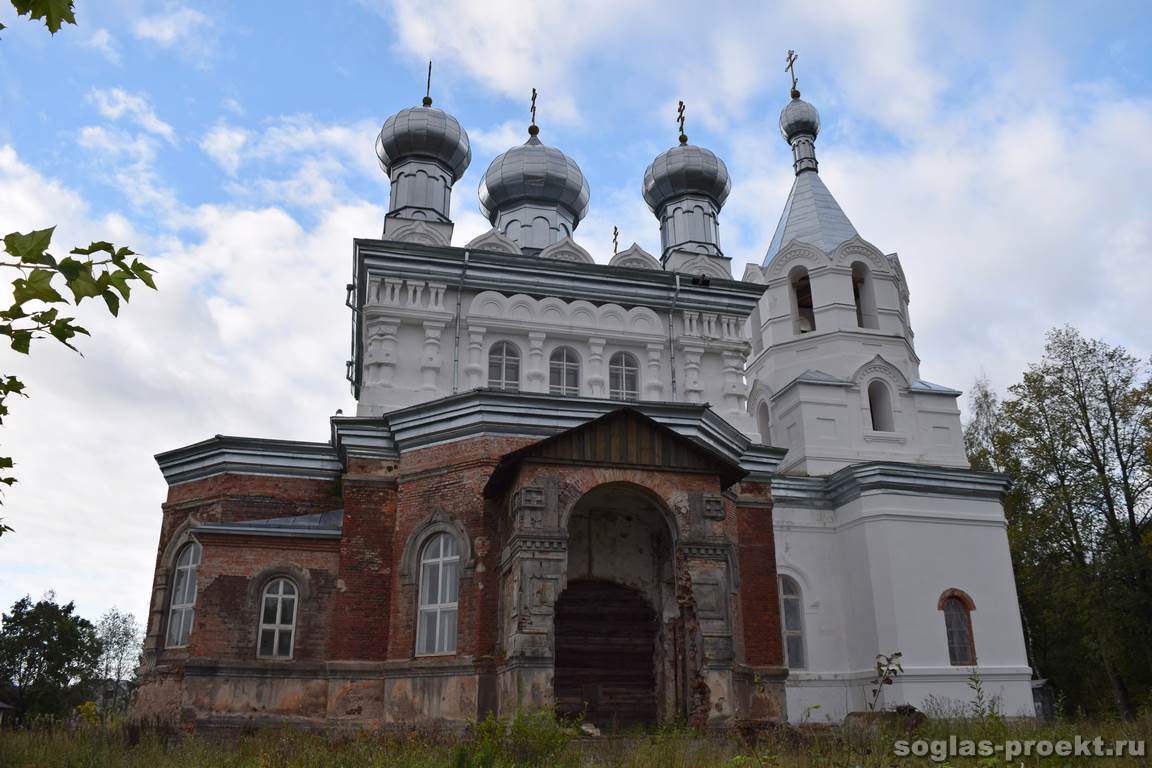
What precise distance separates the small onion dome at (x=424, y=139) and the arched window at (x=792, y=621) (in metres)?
11.8

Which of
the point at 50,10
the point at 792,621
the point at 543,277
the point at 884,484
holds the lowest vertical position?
the point at 792,621

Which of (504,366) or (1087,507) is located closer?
(504,366)

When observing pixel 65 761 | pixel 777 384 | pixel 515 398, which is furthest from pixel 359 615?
pixel 777 384

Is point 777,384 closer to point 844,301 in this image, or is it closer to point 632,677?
point 844,301

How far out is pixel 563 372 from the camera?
57.5 feet

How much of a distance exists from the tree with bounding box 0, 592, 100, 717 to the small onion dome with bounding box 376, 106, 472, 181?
24.2m

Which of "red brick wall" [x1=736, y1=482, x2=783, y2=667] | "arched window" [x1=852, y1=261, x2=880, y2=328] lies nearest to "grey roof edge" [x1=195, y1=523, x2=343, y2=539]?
"red brick wall" [x1=736, y1=482, x2=783, y2=667]

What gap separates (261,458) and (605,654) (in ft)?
22.0

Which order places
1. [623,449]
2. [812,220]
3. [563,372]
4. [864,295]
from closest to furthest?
[623,449] < [563,372] < [864,295] < [812,220]

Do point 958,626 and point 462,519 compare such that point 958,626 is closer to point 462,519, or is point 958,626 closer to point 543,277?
point 462,519

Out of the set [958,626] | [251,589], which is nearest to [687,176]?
[958,626]

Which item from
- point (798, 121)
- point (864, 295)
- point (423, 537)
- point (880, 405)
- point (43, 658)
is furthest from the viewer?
point (43, 658)

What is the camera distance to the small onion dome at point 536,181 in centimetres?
2195

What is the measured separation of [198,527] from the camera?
14.0 meters
